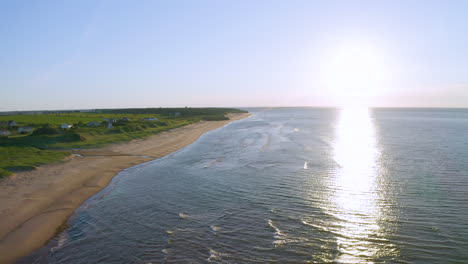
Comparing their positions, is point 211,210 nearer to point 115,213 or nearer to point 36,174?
point 115,213

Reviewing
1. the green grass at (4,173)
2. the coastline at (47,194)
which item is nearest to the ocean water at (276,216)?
the coastline at (47,194)

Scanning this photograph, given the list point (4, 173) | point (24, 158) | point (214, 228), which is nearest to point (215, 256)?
point (214, 228)

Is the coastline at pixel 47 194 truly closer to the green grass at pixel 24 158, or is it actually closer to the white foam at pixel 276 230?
the green grass at pixel 24 158

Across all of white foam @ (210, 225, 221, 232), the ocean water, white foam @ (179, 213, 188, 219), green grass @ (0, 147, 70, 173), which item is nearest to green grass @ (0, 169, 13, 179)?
green grass @ (0, 147, 70, 173)

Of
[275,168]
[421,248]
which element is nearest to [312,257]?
[421,248]

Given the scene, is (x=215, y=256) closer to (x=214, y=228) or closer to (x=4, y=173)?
(x=214, y=228)

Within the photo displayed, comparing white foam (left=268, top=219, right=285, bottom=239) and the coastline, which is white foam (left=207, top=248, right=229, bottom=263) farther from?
the coastline
